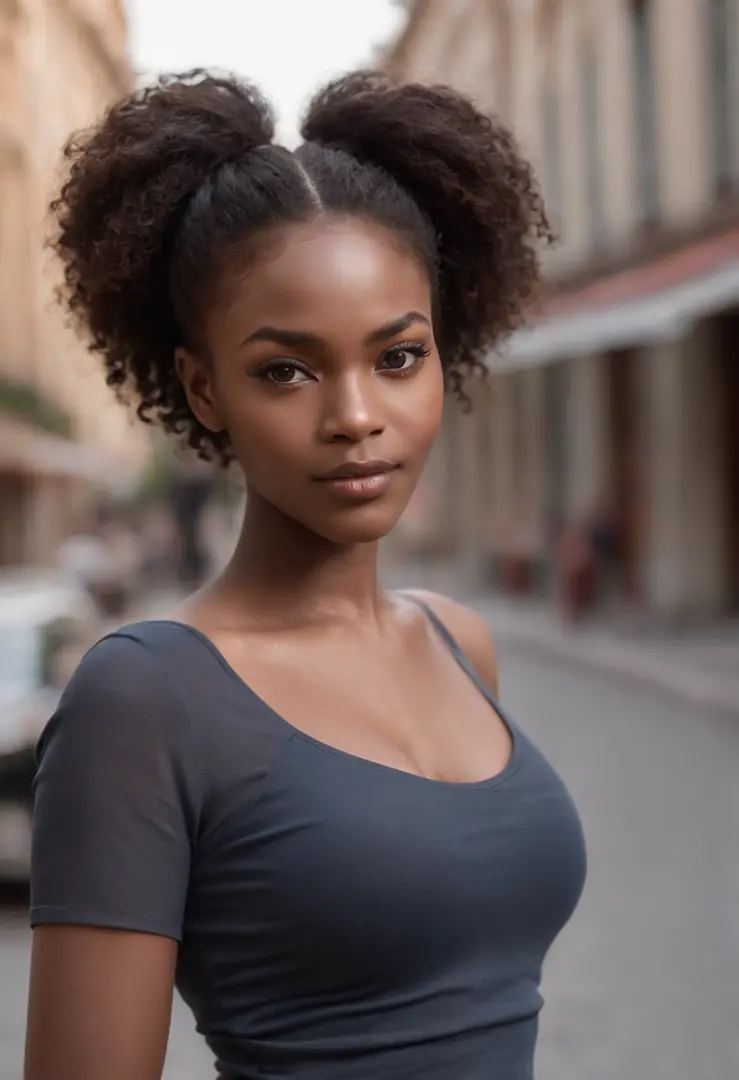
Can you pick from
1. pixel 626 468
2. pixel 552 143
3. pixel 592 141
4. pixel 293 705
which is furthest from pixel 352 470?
pixel 552 143

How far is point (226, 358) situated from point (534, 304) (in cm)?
66

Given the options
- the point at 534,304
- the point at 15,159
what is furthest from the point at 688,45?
the point at 534,304

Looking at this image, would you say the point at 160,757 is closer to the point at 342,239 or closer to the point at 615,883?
the point at 342,239

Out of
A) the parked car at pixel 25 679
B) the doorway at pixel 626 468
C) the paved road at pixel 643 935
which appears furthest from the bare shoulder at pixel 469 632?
the doorway at pixel 626 468

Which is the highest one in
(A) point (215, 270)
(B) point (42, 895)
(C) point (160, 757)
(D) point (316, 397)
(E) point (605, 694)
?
(A) point (215, 270)

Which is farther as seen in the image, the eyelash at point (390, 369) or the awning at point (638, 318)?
the awning at point (638, 318)

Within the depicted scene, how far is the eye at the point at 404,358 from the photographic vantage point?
4.94ft

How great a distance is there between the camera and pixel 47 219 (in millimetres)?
1816

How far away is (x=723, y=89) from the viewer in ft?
53.8

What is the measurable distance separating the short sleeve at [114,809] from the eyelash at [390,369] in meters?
0.32

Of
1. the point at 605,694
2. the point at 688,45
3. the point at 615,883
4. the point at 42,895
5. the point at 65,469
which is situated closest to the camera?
the point at 42,895

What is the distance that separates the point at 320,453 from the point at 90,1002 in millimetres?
533

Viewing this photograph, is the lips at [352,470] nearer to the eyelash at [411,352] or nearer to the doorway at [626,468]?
the eyelash at [411,352]

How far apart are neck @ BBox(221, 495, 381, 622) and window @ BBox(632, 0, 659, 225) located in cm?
1792
